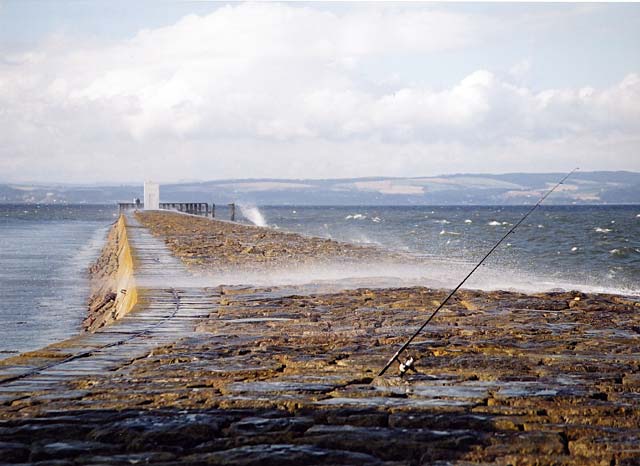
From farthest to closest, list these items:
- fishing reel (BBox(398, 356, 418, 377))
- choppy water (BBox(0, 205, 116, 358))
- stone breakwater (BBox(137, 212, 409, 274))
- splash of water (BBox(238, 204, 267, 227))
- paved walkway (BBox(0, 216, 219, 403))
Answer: splash of water (BBox(238, 204, 267, 227)) → stone breakwater (BBox(137, 212, 409, 274)) → choppy water (BBox(0, 205, 116, 358)) → fishing reel (BBox(398, 356, 418, 377)) → paved walkway (BBox(0, 216, 219, 403))

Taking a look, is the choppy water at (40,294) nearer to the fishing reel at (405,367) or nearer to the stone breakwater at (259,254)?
the stone breakwater at (259,254)

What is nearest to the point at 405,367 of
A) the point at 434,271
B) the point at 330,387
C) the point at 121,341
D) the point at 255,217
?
the point at 330,387

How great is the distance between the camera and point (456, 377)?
5902mm

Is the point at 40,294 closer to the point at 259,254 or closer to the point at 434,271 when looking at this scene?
the point at 259,254

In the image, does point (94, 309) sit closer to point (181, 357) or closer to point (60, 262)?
point (181, 357)

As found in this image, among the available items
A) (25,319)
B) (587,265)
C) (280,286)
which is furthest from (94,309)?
(587,265)

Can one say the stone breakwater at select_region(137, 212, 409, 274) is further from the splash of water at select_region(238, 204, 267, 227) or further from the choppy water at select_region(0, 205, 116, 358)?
the splash of water at select_region(238, 204, 267, 227)

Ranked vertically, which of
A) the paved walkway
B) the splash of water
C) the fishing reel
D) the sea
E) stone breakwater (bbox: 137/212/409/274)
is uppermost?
the fishing reel

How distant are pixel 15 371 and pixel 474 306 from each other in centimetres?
550

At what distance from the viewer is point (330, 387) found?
5.54 m

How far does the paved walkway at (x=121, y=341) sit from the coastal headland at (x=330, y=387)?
21 mm

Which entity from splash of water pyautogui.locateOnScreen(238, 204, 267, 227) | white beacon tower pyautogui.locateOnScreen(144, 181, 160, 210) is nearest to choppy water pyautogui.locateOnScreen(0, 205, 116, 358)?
splash of water pyautogui.locateOnScreen(238, 204, 267, 227)

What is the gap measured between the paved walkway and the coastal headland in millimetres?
21

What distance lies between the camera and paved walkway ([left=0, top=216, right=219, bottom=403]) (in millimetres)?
5734
